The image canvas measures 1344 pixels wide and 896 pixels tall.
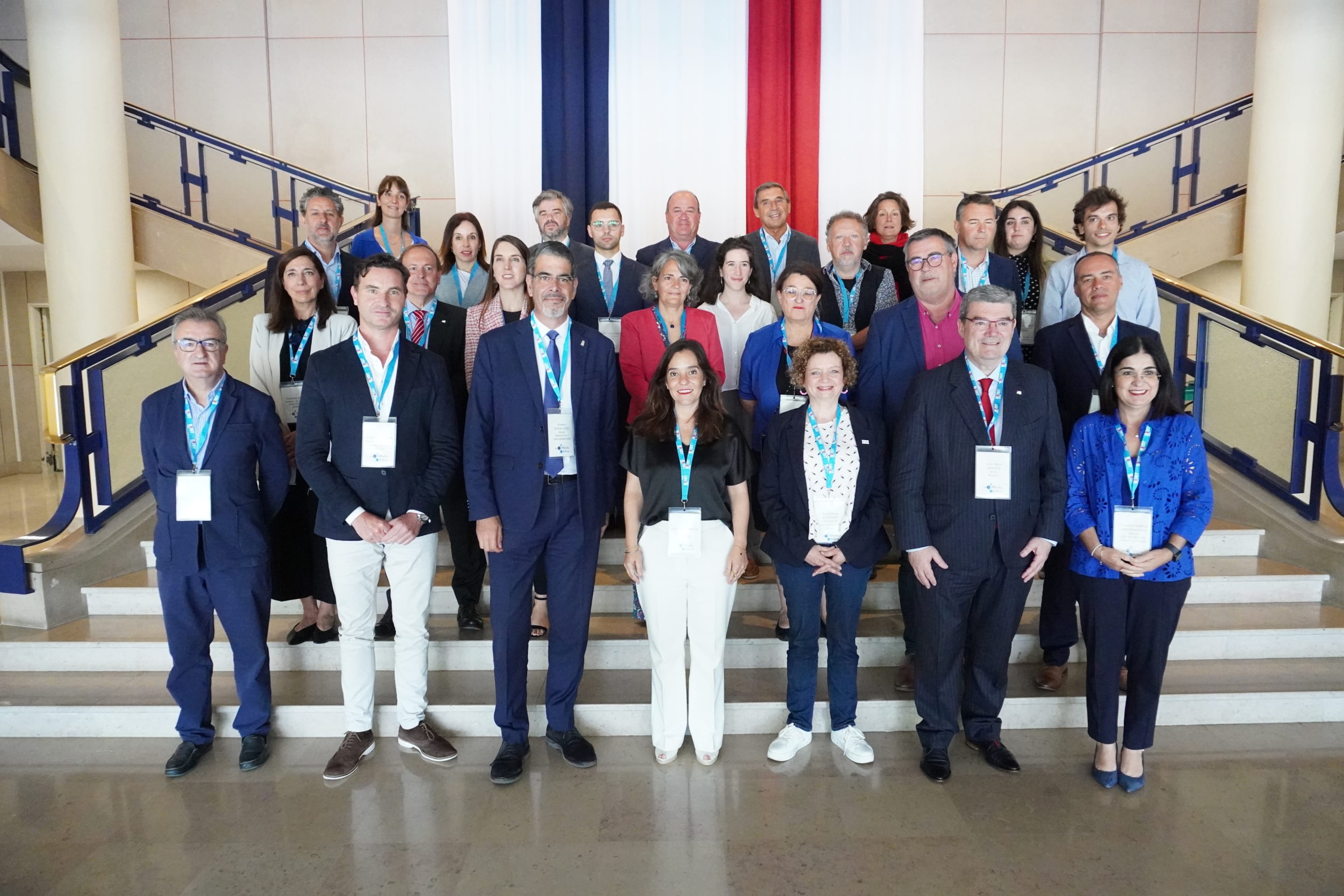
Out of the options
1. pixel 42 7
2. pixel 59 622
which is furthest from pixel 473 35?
pixel 59 622

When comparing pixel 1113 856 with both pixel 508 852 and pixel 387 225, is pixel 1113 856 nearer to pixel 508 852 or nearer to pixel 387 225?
pixel 508 852

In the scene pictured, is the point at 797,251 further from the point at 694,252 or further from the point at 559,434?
the point at 559,434

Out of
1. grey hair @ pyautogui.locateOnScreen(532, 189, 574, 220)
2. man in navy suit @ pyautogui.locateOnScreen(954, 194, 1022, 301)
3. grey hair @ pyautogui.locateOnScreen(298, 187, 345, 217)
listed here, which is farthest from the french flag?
man in navy suit @ pyautogui.locateOnScreen(954, 194, 1022, 301)

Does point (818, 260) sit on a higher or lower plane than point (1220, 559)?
higher

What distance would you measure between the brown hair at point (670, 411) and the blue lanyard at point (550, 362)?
1.02 ft

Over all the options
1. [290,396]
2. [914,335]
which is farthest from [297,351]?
[914,335]

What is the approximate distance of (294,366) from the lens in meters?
3.42

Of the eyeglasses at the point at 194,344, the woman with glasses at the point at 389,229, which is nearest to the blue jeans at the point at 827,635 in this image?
the eyeglasses at the point at 194,344

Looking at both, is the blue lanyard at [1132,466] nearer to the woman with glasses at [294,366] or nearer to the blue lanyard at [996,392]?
the blue lanyard at [996,392]

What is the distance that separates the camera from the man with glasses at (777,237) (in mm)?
4543

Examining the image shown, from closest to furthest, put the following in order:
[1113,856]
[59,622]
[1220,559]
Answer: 1. [1113,856]
2. [59,622]
3. [1220,559]

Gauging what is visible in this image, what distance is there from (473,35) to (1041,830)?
5999mm

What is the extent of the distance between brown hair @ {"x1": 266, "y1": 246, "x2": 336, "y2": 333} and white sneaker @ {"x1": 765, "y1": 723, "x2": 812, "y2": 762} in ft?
8.11

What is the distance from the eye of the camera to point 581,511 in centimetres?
301
